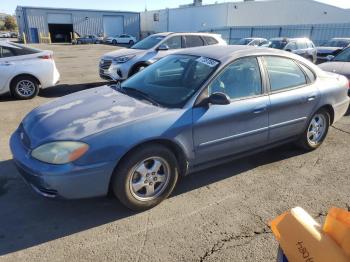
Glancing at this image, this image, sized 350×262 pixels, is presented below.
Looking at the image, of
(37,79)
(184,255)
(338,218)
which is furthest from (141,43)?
(338,218)

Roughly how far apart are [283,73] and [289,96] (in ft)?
1.07

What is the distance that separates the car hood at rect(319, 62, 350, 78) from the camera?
7.26m

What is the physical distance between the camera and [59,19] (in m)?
49.8

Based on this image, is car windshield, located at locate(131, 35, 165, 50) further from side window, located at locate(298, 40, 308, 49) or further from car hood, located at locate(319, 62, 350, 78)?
side window, located at locate(298, 40, 308, 49)

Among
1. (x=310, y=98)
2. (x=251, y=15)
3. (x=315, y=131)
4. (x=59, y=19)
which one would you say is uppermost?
(x=251, y=15)

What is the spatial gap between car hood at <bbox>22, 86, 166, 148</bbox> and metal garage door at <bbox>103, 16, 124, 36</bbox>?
170 ft

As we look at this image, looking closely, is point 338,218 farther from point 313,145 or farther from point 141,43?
point 141,43

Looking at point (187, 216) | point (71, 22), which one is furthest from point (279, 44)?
point (71, 22)

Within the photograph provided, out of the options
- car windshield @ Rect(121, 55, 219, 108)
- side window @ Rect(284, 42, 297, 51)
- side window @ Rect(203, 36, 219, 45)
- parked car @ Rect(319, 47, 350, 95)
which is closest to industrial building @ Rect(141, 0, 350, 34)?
side window @ Rect(284, 42, 297, 51)

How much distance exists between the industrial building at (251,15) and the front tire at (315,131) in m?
36.4

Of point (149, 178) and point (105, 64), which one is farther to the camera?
point (105, 64)

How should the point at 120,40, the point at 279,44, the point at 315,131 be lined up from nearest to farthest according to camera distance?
the point at 315,131
the point at 279,44
the point at 120,40

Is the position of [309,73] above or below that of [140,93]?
above

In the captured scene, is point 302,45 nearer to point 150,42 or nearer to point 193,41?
point 193,41
